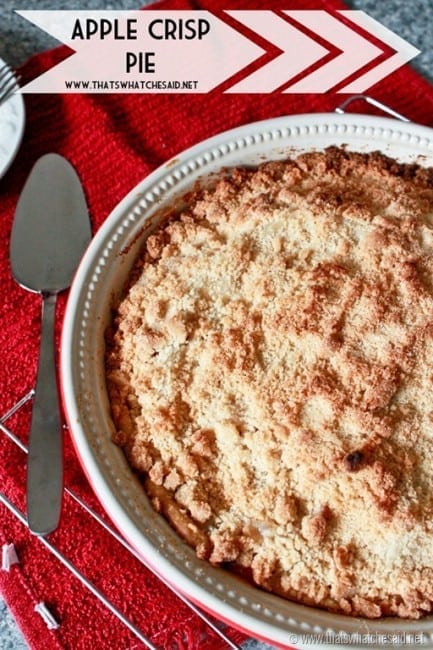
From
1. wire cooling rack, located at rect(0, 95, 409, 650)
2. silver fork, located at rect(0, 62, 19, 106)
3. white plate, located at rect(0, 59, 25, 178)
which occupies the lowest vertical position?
wire cooling rack, located at rect(0, 95, 409, 650)

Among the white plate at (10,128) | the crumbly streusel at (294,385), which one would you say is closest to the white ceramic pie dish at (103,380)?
the crumbly streusel at (294,385)

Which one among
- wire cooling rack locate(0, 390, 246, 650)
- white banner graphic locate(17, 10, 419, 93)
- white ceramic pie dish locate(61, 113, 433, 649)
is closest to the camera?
white ceramic pie dish locate(61, 113, 433, 649)

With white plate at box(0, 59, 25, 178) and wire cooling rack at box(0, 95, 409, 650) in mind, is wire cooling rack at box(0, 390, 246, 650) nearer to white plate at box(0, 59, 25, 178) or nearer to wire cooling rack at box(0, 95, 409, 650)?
wire cooling rack at box(0, 95, 409, 650)

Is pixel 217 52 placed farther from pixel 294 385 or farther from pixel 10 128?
pixel 294 385

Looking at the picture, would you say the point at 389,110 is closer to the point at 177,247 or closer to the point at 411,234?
the point at 411,234

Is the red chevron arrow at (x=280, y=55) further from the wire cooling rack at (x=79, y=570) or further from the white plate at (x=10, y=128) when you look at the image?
the wire cooling rack at (x=79, y=570)

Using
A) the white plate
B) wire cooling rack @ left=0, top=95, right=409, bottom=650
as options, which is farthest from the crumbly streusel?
the white plate
